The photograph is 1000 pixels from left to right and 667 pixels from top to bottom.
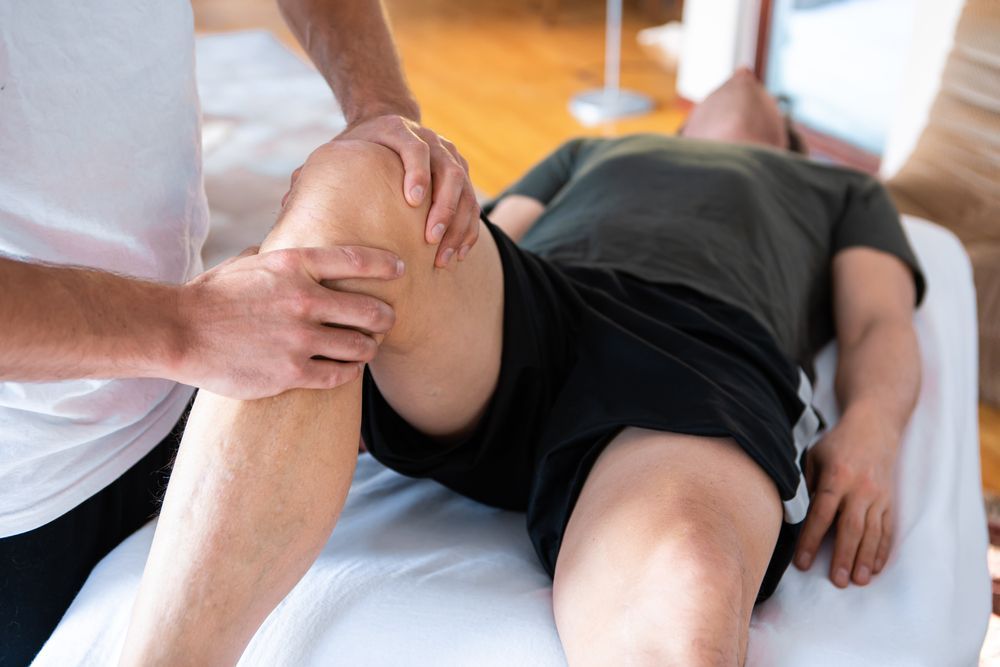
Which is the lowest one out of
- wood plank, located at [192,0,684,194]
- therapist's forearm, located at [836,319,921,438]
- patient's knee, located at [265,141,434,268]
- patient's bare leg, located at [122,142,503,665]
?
wood plank, located at [192,0,684,194]

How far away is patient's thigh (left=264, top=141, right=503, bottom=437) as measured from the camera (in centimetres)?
79

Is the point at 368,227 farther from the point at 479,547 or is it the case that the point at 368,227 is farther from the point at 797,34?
the point at 797,34

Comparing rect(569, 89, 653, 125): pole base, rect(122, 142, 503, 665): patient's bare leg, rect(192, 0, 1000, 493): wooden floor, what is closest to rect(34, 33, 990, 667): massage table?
rect(122, 142, 503, 665): patient's bare leg

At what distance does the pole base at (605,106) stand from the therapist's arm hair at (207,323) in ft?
9.21

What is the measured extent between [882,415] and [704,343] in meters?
0.28

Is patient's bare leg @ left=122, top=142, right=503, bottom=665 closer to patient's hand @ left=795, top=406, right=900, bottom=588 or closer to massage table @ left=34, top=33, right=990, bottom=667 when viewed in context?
massage table @ left=34, top=33, right=990, bottom=667

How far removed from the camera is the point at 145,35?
2.92 feet

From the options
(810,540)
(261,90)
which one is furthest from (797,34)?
(810,540)

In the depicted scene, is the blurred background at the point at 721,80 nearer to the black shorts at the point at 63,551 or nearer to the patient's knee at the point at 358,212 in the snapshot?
the patient's knee at the point at 358,212

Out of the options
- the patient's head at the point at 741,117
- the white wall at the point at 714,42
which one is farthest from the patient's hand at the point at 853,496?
the white wall at the point at 714,42

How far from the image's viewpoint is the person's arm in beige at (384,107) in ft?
2.78

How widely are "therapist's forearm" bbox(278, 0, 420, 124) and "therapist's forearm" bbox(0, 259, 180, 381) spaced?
1.33 feet

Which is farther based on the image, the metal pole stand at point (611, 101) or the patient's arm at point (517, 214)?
the metal pole stand at point (611, 101)

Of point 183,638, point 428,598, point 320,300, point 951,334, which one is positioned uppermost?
point 320,300
